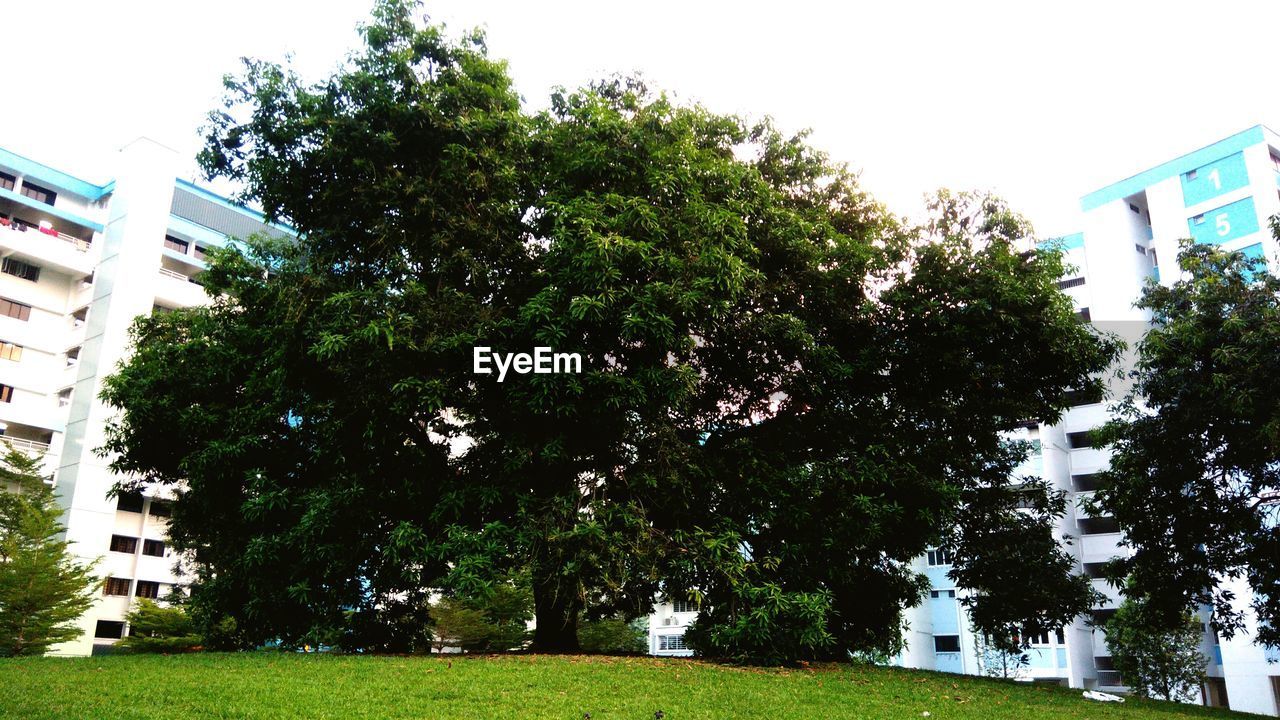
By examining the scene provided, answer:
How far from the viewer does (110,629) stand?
4275cm

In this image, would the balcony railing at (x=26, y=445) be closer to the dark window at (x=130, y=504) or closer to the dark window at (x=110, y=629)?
the dark window at (x=130, y=504)

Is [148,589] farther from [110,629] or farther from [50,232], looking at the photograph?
[50,232]

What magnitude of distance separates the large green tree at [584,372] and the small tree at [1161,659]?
810 inches

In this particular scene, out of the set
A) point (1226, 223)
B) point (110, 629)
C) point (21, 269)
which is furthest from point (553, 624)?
point (1226, 223)

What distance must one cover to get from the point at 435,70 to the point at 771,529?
9630mm

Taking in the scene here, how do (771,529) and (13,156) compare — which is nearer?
(771,529)

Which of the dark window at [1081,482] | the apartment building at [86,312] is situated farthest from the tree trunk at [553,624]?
A: the dark window at [1081,482]

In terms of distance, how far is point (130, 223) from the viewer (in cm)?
4325

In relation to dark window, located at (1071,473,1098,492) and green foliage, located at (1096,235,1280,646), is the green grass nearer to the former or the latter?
green foliage, located at (1096,235,1280,646)

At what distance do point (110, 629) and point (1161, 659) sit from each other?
148 ft

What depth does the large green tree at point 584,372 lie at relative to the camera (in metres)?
13.5

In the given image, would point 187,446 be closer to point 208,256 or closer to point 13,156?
point 208,256

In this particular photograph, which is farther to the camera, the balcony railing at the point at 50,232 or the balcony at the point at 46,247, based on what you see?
the balcony railing at the point at 50,232

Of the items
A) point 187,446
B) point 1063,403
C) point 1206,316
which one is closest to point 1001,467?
point 1063,403
